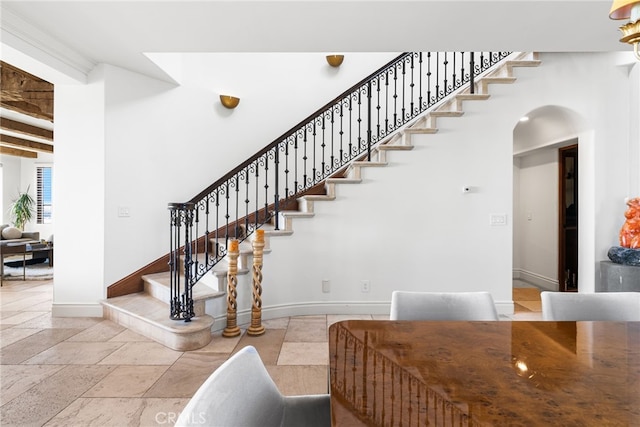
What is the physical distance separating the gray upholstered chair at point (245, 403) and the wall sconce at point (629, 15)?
158cm

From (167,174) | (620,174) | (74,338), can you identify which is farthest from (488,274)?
(74,338)

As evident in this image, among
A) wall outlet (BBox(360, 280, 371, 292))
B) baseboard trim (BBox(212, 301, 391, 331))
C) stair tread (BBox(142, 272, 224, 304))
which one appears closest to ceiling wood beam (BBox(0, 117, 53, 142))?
stair tread (BBox(142, 272, 224, 304))

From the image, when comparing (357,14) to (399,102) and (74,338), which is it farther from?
(74,338)

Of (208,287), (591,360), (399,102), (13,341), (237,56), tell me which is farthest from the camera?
(399,102)

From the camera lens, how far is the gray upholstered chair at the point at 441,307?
173cm

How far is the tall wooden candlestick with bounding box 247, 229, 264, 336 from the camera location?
11.2 feet

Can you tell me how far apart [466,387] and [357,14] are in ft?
8.49

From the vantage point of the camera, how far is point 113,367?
2.68 m

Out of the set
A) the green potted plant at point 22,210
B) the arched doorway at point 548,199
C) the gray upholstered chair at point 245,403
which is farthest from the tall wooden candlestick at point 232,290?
the green potted plant at point 22,210

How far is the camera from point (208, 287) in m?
3.75

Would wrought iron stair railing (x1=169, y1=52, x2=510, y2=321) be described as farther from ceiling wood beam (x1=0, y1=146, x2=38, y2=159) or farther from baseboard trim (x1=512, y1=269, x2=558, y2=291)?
ceiling wood beam (x1=0, y1=146, x2=38, y2=159)

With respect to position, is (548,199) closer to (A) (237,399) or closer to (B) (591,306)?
(B) (591,306)

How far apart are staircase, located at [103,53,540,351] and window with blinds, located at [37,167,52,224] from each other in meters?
8.06

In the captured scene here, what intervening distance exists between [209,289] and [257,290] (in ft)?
1.89
